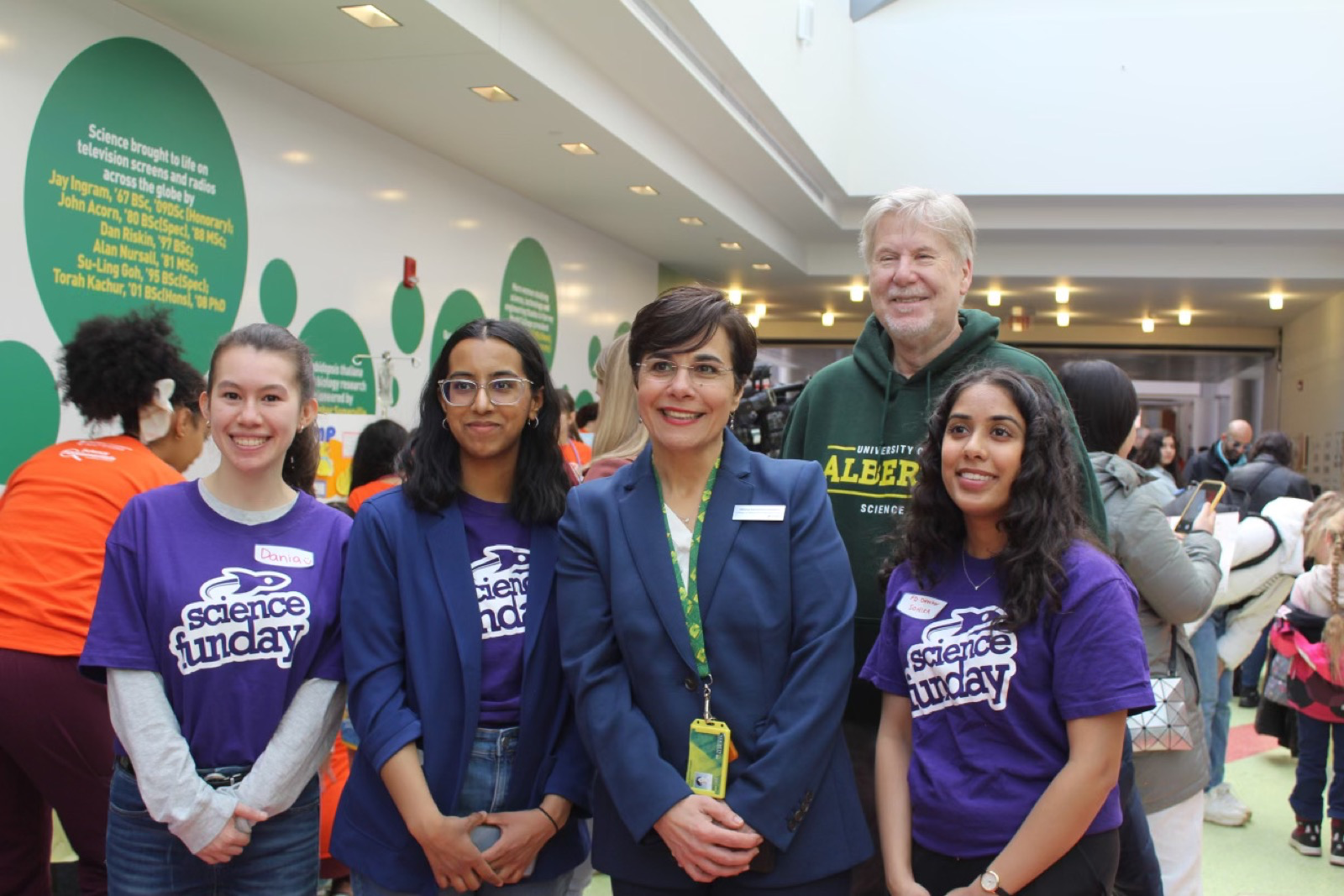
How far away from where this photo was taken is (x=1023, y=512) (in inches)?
70.2

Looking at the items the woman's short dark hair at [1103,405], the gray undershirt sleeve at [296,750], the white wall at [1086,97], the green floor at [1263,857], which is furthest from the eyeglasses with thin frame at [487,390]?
the white wall at [1086,97]

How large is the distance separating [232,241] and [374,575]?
367cm

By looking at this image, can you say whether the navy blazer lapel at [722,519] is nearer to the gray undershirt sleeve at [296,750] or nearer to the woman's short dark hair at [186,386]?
the gray undershirt sleeve at [296,750]

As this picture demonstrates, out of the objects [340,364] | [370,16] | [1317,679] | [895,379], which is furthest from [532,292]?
[895,379]

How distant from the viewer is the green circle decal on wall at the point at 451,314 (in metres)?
6.93

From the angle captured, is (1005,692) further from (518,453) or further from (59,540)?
(59,540)

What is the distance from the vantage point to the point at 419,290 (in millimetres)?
6691

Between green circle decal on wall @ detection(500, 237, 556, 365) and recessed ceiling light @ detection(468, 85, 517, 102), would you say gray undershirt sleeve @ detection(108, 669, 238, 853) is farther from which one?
green circle decal on wall @ detection(500, 237, 556, 365)

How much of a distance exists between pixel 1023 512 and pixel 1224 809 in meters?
3.84

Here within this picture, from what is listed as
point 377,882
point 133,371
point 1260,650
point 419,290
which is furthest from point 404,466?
point 1260,650

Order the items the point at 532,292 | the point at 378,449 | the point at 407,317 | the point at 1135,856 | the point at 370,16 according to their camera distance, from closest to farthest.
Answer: the point at 1135,856 < the point at 378,449 < the point at 370,16 < the point at 407,317 < the point at 532,292

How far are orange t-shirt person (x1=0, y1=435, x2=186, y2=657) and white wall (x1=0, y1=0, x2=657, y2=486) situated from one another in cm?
158

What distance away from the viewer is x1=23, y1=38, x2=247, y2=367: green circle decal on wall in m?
4.07

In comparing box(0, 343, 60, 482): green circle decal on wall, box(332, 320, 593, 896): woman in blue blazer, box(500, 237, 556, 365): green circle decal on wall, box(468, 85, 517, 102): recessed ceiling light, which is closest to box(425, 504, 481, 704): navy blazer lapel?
box(332, 320, 593, 896): woman in blue blazer
